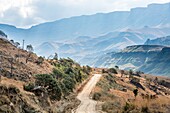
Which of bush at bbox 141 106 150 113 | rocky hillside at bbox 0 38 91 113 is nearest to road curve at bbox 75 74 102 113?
rocky hillside at bbox 0 38 91 113

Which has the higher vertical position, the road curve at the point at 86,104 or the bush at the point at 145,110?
the road curve at the point at 86,104

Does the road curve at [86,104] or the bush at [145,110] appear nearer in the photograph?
the bush at [145,110]

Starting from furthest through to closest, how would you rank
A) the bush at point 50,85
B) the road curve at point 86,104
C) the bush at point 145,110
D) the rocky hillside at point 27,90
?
the bush at point 50,85 → the road curve at point 86,104 → the bush at point 145,110 → the rocky hillside at point 27,90

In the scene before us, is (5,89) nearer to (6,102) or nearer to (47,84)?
(6,102)

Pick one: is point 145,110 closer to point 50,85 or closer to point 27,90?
point 27,90

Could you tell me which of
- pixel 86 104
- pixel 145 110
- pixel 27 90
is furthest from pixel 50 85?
pixel 145 110

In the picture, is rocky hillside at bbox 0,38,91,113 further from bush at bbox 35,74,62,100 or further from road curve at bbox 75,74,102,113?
road curve at bbox 75,74,102,113

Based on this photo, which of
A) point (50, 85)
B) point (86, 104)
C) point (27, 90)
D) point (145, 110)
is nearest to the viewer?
point (145, 110)

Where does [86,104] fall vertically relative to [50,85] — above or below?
below

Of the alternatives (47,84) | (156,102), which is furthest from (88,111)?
(156,102)

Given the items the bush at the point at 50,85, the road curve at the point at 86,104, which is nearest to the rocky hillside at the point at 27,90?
the bush at the point at 50,85

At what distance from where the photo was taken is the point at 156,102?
108 feet

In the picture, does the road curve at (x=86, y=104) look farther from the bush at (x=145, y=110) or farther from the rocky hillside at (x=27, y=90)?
the bush at (x=145, y=110)

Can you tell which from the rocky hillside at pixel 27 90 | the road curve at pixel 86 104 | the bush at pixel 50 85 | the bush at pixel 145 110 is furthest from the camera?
the bush at pixel 50 85
